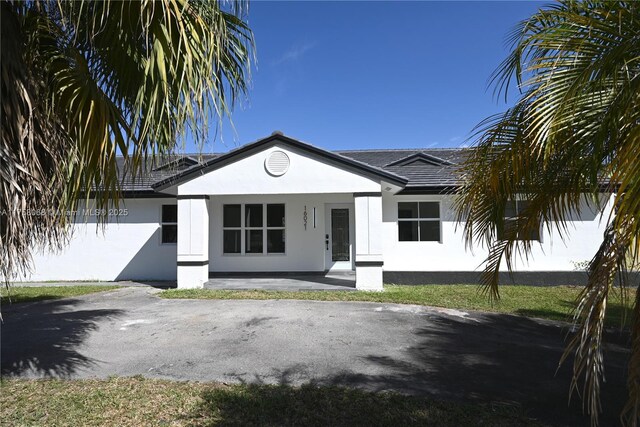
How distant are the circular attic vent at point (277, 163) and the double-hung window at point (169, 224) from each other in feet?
15.9

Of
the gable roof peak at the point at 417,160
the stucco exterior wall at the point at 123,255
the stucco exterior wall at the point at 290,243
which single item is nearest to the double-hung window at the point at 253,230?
the stucco exterior wall at the point at 290,243

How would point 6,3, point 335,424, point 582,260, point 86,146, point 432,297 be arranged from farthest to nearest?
1. point 582,260
2. point 432,297
3. point 335,424
4. point 86,146
5. point 6,3

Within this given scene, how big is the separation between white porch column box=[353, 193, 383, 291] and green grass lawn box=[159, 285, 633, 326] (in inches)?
20.2

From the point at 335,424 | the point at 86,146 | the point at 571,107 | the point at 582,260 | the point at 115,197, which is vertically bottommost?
the point at 335,424

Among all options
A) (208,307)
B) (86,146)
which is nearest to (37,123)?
(86,146)

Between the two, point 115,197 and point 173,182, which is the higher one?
point 173,182

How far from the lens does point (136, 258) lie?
13977 mm

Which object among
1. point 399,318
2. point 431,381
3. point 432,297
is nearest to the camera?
point 431,381

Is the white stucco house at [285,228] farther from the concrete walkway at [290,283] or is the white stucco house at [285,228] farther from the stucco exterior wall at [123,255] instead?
the concrete walkway at [290,283]

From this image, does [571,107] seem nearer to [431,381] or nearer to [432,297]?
[431,381]

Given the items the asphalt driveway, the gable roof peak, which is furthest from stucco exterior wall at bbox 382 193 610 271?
the asphalt driveway

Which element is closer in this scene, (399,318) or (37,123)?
(37,123)

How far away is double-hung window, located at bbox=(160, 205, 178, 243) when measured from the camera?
46.2ft

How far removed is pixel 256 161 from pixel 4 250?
8748 mm
